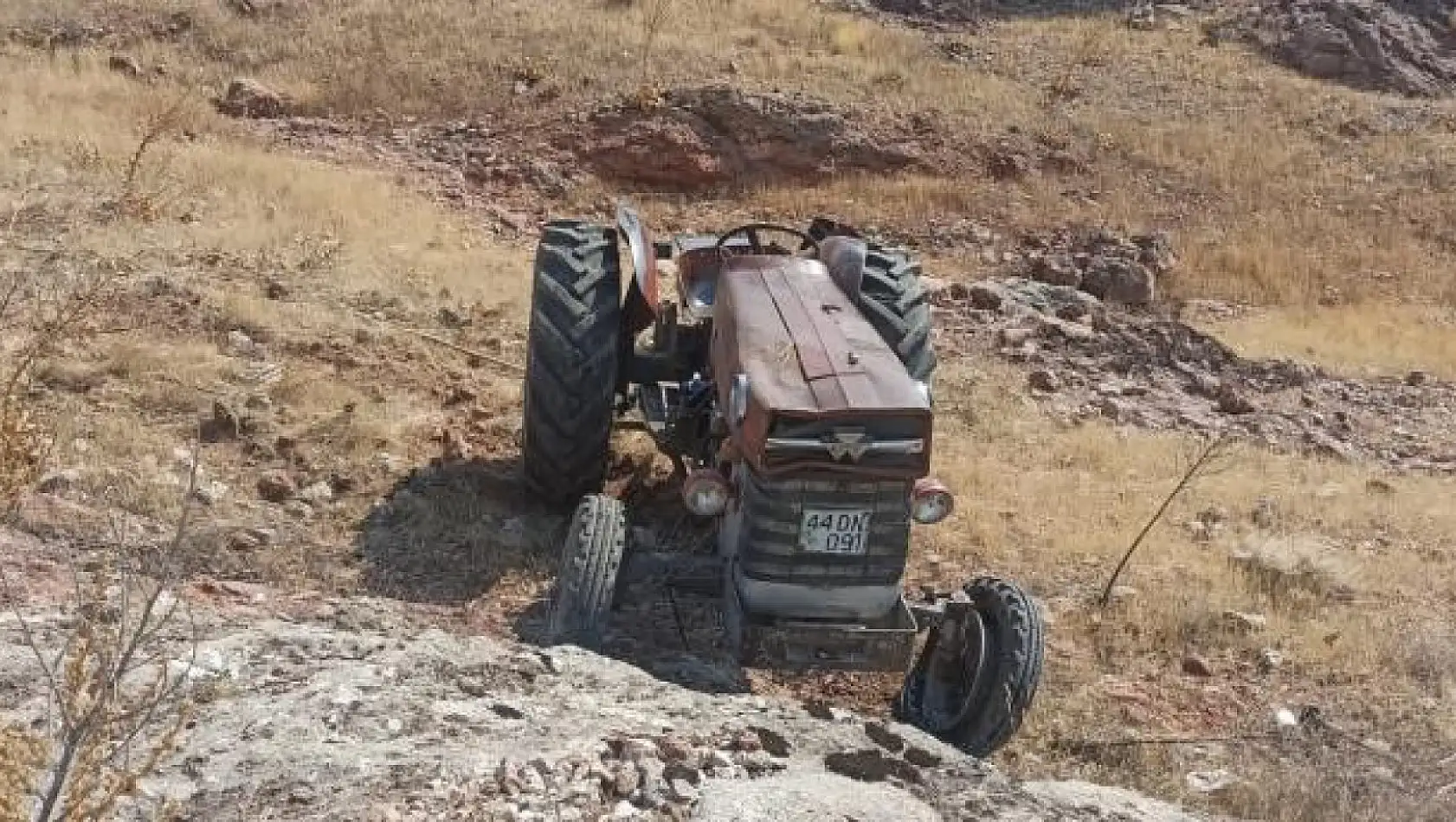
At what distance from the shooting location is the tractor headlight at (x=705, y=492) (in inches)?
214

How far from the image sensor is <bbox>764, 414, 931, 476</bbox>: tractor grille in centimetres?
505

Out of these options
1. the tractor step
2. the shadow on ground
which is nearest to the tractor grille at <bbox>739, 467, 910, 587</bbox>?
the tractor step

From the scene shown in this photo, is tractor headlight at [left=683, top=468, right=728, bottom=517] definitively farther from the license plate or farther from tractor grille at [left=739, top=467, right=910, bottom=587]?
the license plate

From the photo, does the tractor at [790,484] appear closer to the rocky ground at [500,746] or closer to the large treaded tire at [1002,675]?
the large treaded tire at [1002,675]

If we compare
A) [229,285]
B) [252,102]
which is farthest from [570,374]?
[252,102]

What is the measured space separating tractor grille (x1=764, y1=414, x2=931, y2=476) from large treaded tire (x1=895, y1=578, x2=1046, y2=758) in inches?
32.4

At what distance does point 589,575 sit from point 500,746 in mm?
1388

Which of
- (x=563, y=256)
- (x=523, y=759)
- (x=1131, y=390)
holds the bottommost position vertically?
(x=1131, y=390)

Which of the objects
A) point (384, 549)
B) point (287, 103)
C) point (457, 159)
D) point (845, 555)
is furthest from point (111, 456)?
point (287, 103)

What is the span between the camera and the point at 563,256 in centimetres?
704

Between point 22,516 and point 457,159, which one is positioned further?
point 457,159

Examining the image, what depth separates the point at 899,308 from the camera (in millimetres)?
7324

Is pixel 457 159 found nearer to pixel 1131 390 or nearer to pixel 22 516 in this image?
pixel 1131 390

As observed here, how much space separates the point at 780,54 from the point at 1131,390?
856cm
